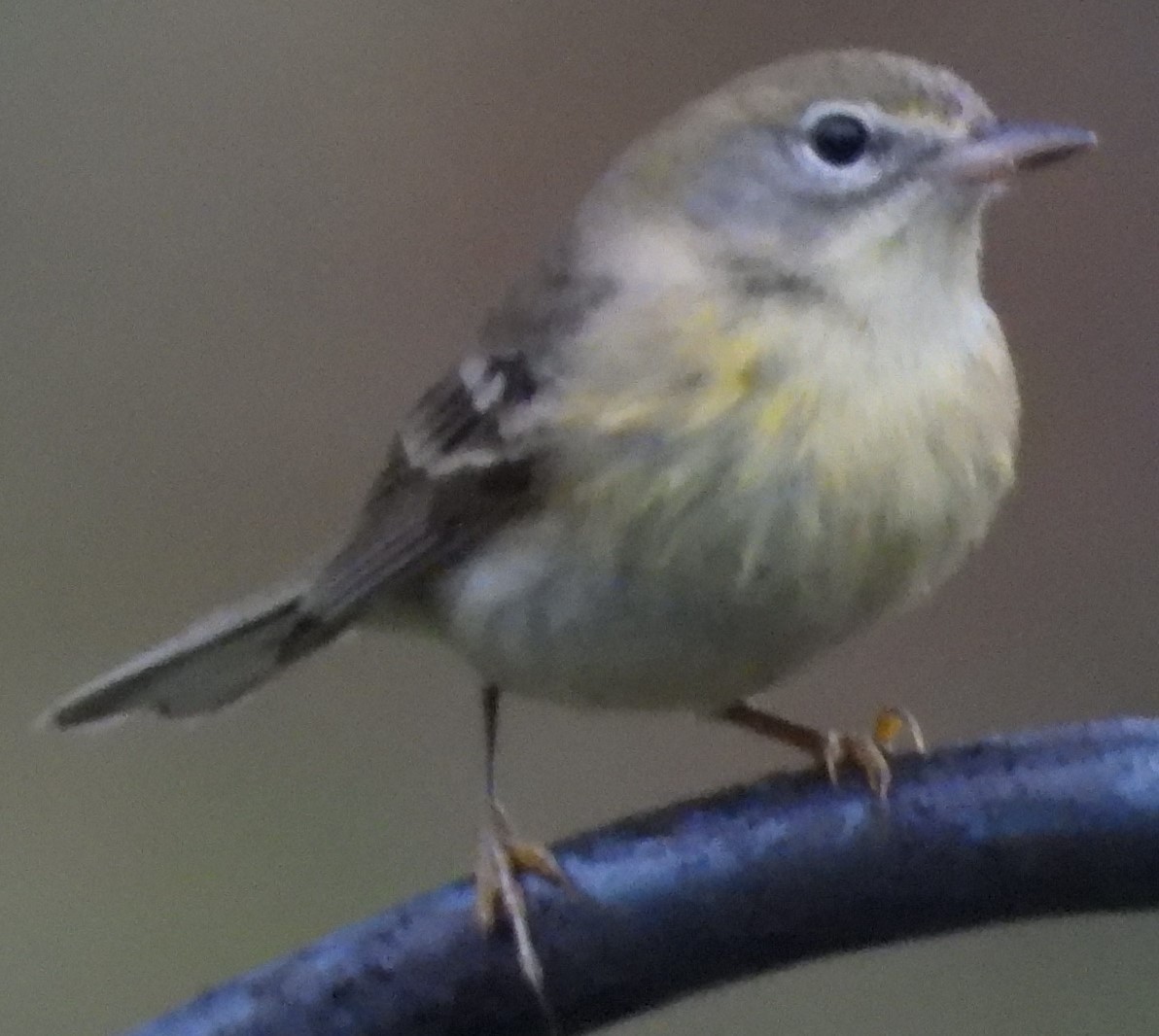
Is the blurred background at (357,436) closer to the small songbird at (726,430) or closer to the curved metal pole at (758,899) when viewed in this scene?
the small songbird at (726,430)

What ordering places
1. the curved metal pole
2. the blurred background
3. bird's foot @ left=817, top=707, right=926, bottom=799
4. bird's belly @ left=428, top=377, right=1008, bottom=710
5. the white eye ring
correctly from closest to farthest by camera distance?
the curved metal pole → bird's foot @ left=817, top=707, right=926, bottom=799 → bird's belly @ left=428, top=377, right=1008, bottom=710 → the white eye ring → the blurred background

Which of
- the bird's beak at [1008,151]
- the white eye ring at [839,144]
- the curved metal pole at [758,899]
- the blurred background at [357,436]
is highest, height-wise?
the blurred background at [357,436]

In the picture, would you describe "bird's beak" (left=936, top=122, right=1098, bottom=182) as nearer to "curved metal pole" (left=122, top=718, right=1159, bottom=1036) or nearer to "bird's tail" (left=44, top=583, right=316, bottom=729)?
"curved metal pole" (left=122, top=718, right=1159, bottom=1036)

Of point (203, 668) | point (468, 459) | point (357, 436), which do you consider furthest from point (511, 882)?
point (357, 436)

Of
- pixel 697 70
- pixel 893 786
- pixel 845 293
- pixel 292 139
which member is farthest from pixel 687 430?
pixel 292 139

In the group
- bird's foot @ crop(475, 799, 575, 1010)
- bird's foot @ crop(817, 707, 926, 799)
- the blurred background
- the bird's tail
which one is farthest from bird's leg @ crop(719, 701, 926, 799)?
the blurred background

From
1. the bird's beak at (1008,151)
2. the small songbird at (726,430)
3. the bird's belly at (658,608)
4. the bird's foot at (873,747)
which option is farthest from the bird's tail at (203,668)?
the bird's beak at (1008,151)

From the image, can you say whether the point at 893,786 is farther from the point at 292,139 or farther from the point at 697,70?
the point at 292,139

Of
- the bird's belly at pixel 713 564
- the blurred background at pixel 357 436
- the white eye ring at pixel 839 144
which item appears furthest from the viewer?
the blurred background at pixel 357 436
